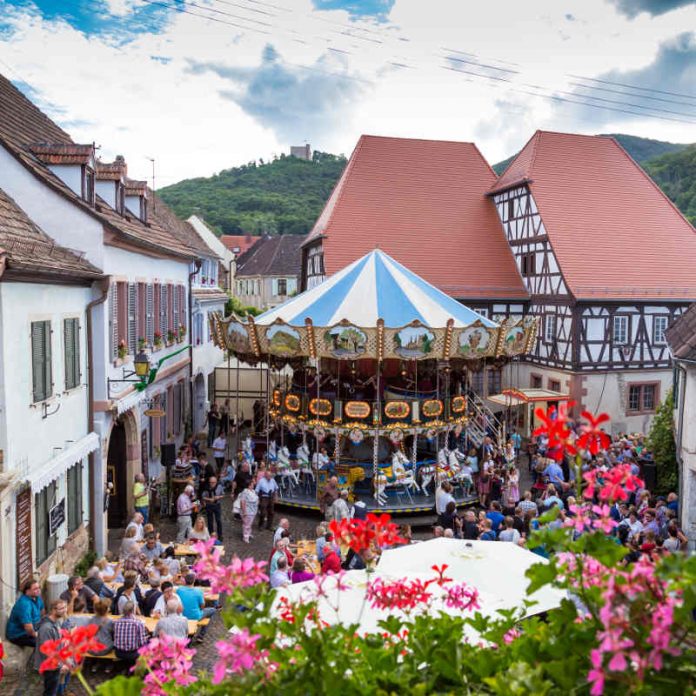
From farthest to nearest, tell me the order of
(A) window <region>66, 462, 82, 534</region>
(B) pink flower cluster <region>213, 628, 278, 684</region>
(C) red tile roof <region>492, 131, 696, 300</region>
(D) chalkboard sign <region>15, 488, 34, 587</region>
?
(C) red tile roof <region>492, 131, 696, 300</region> → (A) window <region>66, 462, 82, 534</region> → (D) chalkboard sign <region>15, 488, 34, 587</region> → (B) pink flower cluster <region>213, 628, 278, 684</region>

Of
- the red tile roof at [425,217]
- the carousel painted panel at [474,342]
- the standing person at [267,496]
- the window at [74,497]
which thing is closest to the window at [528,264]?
the red tile roof at [425,217]

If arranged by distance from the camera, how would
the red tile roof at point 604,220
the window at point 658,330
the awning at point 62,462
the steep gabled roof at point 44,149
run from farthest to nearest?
1. the red tile roof at point 604,220
2. the window at point 658,330
3. the steep gabled roof at point 44,149
4. the awning at point 62,462

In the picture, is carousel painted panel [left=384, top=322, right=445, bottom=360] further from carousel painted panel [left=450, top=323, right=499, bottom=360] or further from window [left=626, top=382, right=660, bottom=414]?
window [left=626, top=382, right=660, bottom=414]

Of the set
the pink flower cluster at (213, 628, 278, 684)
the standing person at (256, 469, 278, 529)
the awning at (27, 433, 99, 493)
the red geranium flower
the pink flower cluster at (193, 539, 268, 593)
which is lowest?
the standing person at (256, 469, 278, 529)

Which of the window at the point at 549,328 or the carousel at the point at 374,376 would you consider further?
the window at the point at 549,328

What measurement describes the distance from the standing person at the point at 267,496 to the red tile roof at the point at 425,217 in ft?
48.1

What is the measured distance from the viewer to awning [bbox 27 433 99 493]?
9.49 metres

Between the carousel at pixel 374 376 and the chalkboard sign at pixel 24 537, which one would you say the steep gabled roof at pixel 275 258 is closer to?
the carousel at pixel 374 376

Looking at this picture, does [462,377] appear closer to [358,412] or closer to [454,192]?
[358,412]

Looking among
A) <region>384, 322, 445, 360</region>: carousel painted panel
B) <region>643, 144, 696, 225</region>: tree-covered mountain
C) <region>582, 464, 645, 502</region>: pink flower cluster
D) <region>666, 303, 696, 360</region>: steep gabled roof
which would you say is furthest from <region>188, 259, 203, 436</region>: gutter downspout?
<region>643, 144, 696, 225</region>: tree-covered mountain

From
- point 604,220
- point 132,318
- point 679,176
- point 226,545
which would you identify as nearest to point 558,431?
point 226,545

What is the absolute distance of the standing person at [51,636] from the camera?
7527 millimetres

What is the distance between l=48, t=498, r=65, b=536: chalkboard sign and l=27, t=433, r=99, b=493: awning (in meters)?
0.47

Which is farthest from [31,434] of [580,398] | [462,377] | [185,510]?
[580,398]
